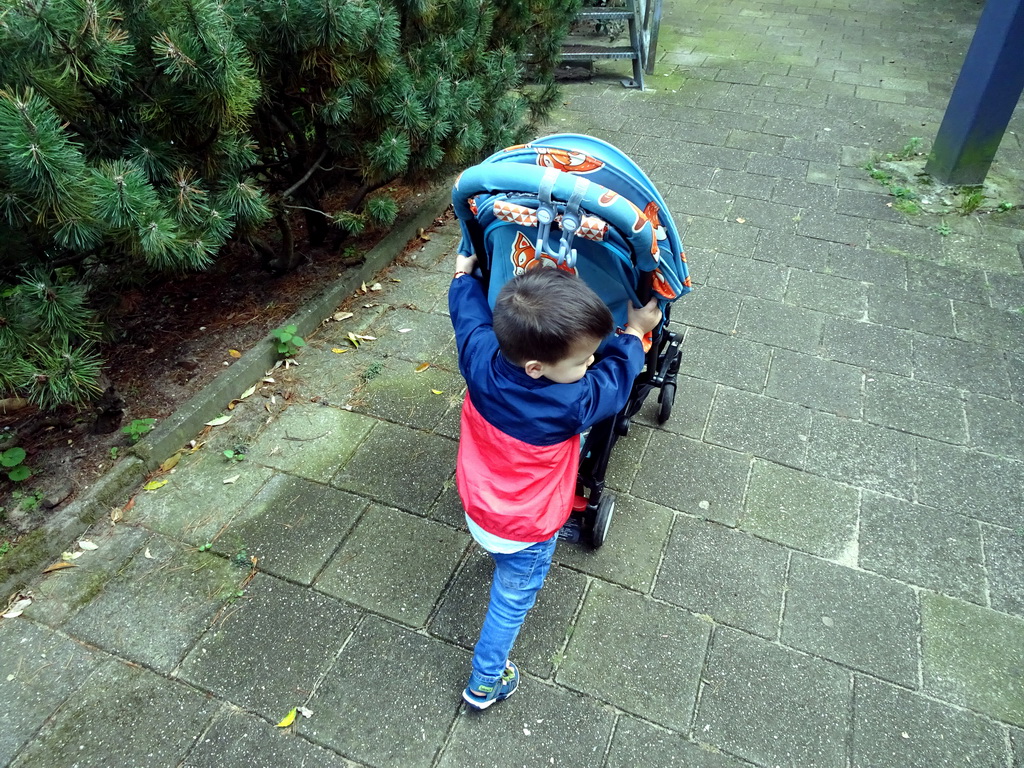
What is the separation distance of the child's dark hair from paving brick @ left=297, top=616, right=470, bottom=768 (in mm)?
1167

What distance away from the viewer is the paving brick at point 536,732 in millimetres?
2068

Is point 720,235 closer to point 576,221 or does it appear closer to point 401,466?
point 401,466

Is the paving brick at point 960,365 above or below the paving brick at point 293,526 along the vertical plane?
below

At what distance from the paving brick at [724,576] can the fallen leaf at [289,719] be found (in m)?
1.29

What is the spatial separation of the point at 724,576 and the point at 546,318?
4.69ft

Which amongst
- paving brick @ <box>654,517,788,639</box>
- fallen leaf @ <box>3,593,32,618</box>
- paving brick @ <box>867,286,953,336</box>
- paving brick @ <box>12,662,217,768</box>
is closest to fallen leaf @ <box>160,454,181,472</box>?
fallen leaf @ <box>3,593,32,618</box>

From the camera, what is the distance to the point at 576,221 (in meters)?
1.84

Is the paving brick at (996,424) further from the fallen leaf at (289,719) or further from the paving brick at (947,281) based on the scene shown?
the fallen leaf at (289,719)

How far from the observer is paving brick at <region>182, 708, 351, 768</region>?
2.07 meters

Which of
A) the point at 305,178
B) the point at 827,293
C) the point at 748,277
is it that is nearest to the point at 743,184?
the point at 748,277

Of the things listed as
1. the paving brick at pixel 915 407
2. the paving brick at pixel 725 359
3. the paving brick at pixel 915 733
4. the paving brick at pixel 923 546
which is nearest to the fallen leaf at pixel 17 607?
the paving brick at pixel 915 733

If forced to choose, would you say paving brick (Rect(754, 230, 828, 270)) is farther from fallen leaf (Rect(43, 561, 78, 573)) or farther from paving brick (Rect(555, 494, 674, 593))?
fallen leaf (Rect(43, 561, 78, 573))

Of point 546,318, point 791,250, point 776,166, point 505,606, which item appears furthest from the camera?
point 776,166

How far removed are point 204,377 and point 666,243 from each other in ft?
7.95
